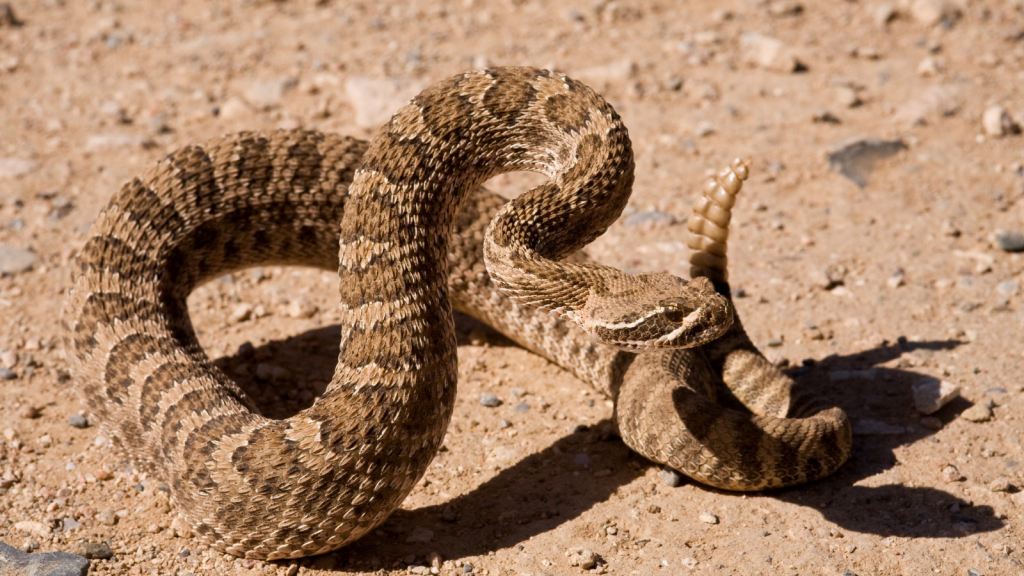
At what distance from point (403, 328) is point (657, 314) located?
1596 millimetres

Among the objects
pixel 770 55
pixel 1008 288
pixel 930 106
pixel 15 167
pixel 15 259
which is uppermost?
pixel 15 167

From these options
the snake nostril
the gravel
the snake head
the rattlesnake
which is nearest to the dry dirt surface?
the gravel

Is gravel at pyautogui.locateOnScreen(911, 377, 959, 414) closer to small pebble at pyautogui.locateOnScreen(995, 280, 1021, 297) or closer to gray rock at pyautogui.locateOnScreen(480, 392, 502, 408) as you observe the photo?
small pebble at pyautogui.locateOnScreen(995, 280, 1021, 297)

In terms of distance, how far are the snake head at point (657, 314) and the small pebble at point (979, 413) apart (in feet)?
7.53

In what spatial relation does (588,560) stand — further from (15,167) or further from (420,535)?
(15,167)

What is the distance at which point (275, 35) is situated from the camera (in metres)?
13.4

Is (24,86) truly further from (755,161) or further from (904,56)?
(904,56)

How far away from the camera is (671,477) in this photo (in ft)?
21.6

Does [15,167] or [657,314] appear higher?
[15,167]

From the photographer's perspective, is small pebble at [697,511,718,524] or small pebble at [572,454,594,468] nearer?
small pebble at [697,511,718,524]

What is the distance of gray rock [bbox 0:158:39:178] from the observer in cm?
1070

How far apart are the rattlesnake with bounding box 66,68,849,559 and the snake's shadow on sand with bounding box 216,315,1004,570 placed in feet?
0.88

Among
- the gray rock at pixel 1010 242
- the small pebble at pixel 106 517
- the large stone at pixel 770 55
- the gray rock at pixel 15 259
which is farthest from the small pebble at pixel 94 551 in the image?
the large stone at pixel 770 55

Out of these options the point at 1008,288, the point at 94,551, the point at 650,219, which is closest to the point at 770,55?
the point at 650,219
